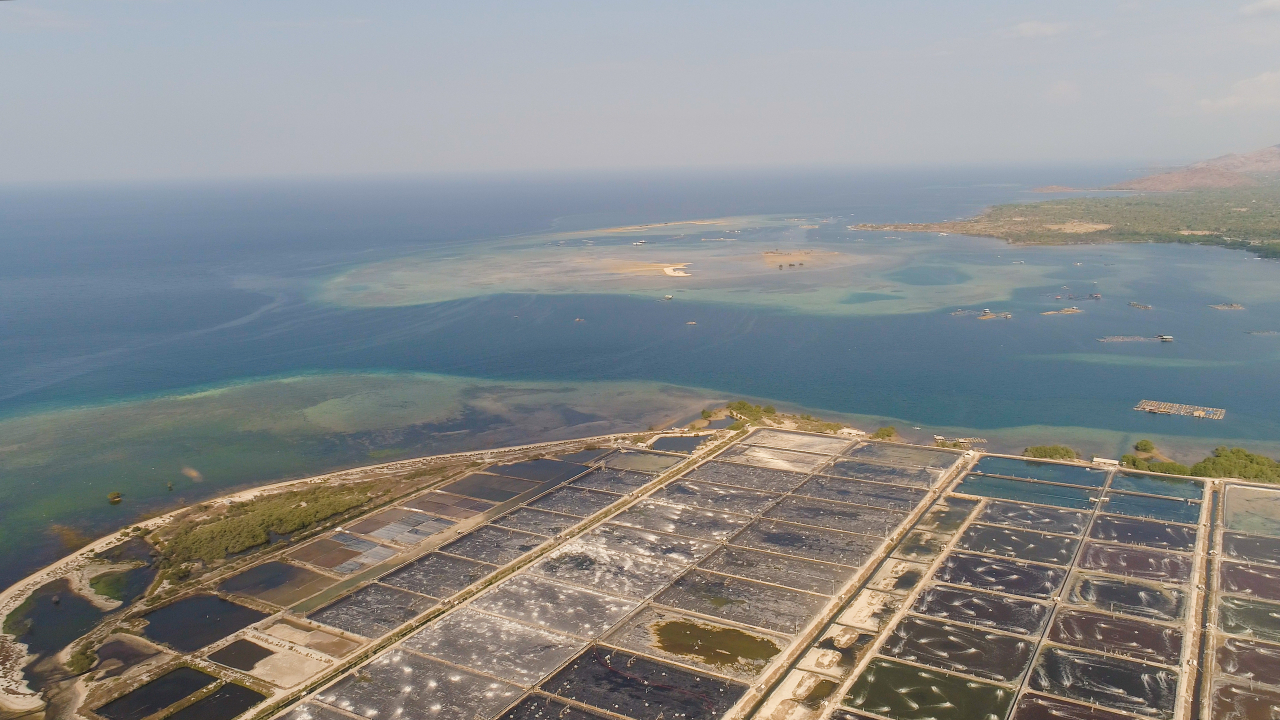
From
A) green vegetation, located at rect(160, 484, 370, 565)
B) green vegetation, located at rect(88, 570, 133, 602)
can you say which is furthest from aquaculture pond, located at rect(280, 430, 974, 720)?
green vegetation, located at rect(88, 570, 133, 602)

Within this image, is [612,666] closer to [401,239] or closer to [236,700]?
[236,700]

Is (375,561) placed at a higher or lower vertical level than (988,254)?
lower

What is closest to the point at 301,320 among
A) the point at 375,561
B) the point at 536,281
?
the point at 536,281

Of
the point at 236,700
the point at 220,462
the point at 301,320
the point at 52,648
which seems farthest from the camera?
the point at 301,320

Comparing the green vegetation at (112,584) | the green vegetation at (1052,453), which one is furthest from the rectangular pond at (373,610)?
the green vegetation at (1052,453)

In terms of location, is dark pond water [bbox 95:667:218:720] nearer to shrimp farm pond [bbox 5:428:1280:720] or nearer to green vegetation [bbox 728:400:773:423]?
shrimp farm pond [bbox 5:428:1280:720]

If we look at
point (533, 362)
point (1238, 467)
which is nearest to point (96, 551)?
point (533, 362)

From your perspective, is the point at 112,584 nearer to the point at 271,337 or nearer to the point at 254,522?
the point at 254,522
